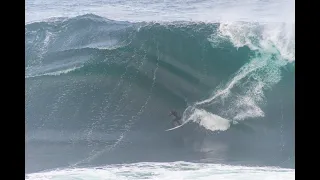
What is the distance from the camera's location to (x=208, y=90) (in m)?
2.76

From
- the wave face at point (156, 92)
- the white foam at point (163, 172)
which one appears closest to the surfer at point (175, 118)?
the wave face at point (156, 92)

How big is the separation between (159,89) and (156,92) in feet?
0.10

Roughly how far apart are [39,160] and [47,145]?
11 cm

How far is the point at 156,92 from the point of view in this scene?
108 inches

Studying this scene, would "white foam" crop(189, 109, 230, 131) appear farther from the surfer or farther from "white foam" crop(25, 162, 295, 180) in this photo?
"white foam" crop(25, 162, 295, 180)

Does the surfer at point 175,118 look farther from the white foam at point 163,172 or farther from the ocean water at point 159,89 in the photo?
the white foam at point 163,172

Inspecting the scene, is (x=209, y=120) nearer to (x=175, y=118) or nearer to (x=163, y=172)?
(x=175, y=118)

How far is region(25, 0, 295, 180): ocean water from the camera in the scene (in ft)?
8.76

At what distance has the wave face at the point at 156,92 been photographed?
2.68 metres

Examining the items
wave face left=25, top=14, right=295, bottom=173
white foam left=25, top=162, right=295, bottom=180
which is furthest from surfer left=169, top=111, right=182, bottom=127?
white foam left=25, top=162, right=295, bottom=180

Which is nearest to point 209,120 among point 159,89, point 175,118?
point 175,118
